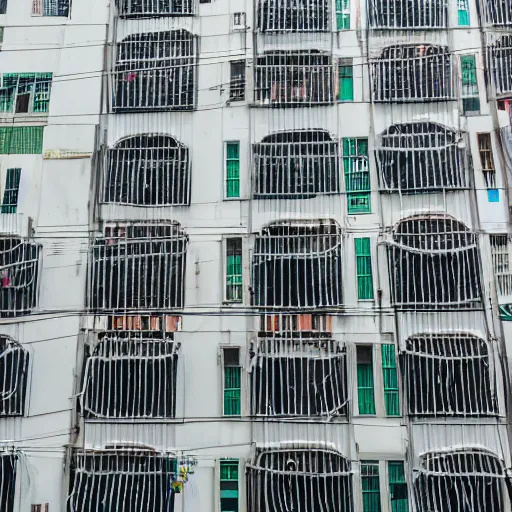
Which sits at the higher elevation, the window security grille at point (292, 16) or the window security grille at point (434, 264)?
the window security grille at point (292, 16)

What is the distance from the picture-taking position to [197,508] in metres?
12.7

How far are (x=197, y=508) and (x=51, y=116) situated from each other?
9.93 metres

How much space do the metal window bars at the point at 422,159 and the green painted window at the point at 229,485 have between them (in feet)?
23.4

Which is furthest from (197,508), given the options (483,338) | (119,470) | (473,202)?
(473,202)

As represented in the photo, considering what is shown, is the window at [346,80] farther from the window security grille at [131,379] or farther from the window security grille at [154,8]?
the window security grille at [131,379]

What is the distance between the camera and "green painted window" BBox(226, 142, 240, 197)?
14.5 metres

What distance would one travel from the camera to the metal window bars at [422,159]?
14.2 m

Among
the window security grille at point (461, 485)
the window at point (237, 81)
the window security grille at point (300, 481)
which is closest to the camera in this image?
the window security grille at point (461, 485)

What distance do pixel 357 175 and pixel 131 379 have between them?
7027 millimetres

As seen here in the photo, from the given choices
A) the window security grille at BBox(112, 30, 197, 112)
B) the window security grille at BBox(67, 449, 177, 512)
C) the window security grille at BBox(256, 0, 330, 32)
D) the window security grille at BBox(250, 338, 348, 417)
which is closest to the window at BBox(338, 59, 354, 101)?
the window security grille at BBox(256, 0, 330, 32)

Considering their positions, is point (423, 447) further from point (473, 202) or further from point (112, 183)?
point (112, 183)

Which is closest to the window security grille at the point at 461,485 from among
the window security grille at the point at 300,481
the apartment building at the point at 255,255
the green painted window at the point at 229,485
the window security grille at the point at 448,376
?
the apartment building at the point at 255,255

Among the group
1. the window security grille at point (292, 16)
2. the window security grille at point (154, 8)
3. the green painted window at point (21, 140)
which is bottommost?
the green painted window at point (21, 140)

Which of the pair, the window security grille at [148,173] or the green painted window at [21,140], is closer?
the window security grille at [148,173]
